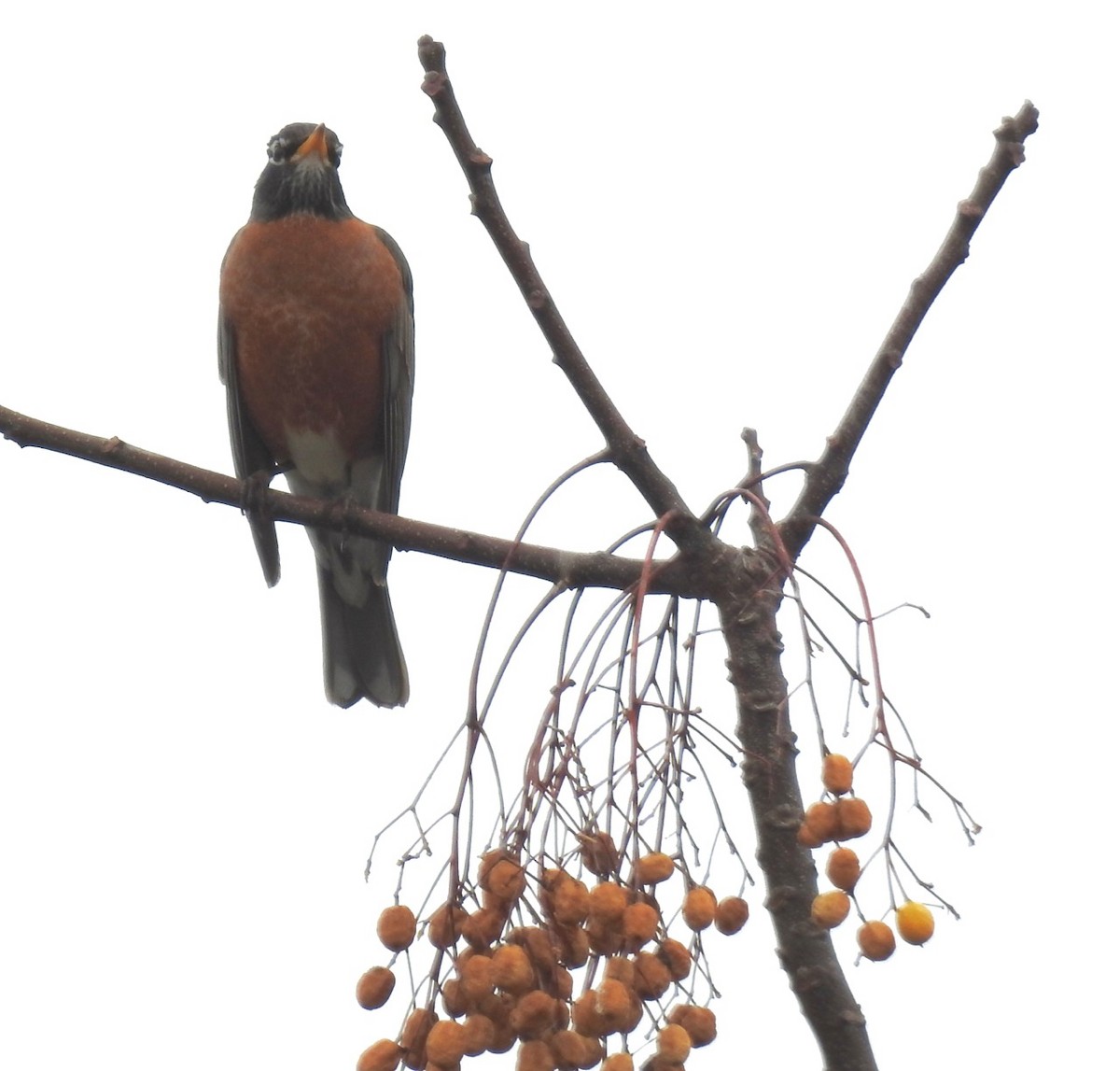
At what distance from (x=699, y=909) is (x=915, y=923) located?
0.27 metres

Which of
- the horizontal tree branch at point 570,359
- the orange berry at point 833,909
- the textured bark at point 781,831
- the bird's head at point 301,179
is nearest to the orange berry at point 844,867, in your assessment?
the orange berry at point 833,909

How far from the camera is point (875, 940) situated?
6.33ft

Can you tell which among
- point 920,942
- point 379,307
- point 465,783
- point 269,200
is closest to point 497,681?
point 465,783

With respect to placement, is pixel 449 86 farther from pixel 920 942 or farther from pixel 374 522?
pixel 920 942

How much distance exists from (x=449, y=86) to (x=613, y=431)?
65 cm

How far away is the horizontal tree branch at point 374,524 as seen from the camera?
116 inches

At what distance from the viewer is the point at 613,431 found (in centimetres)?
280

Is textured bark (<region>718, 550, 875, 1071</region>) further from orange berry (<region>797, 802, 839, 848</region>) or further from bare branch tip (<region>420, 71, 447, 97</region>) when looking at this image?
bare branch tip (<region>420, 71, 447, 97</region>)

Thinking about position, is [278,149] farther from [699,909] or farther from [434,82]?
[699,909]

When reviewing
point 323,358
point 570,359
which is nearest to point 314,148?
point 323,358

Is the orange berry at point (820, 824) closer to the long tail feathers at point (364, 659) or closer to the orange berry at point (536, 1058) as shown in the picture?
the orange berry at point (536, 1058)

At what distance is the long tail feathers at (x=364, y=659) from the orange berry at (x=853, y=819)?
3865 millimetres

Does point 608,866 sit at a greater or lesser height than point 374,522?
lesser

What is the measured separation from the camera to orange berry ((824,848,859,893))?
6.23 ft
